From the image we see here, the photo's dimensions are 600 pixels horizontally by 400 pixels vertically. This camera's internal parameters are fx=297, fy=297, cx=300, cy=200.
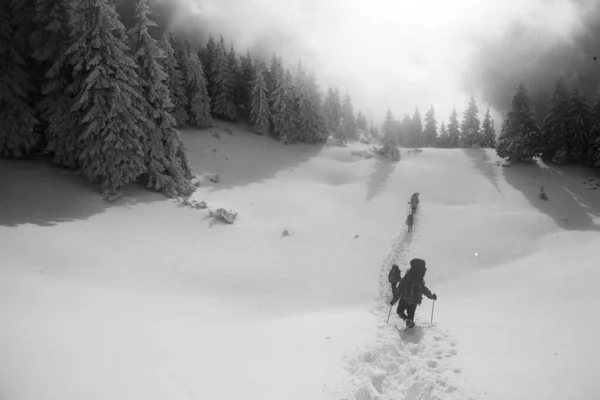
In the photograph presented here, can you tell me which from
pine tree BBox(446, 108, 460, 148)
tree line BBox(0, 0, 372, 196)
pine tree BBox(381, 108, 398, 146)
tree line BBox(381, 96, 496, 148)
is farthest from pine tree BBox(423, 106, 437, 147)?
tree line BBox(0, 0, 372, 196)

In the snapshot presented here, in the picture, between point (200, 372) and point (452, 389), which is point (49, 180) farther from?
point (452, 389)

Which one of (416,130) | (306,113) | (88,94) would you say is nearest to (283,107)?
(306,113)

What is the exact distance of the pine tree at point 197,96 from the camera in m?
43.7

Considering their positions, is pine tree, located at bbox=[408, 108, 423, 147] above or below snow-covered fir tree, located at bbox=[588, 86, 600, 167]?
above

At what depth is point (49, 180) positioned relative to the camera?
1777 centimetres

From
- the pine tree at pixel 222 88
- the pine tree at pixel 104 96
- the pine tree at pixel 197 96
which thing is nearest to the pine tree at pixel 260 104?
the pine tree at pixel 222 88

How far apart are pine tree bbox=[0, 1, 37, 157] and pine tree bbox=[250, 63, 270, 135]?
31.4 m

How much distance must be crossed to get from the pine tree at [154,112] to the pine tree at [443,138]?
57.3 m

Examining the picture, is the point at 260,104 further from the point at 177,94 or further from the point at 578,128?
the point at 578,128

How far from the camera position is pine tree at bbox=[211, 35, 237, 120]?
163 feet

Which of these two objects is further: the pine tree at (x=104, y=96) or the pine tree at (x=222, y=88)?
the pine tree at (x=222, y=88)

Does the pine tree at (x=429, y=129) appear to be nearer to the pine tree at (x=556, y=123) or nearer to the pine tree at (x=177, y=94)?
the pine tree at (x=556, y=123)

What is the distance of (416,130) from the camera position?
81938 millimetres

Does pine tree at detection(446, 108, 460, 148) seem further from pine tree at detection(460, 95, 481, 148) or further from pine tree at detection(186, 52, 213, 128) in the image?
pine tree at detection(186, 52, 213, 128)
